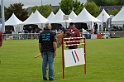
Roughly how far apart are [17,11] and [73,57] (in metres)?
103

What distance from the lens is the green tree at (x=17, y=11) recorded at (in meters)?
115

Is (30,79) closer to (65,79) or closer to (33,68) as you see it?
(65,79)

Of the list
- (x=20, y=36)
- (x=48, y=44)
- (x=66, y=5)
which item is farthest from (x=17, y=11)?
(x=48, y=44)

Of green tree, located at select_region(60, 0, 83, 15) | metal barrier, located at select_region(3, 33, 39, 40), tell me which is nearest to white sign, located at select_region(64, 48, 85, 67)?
metal barrier, located at select_region(3, 33, 39, 40)

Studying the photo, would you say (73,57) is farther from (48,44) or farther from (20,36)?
(20,36)

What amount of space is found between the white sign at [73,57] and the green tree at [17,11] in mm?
100903

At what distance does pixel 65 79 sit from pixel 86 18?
1971 inches

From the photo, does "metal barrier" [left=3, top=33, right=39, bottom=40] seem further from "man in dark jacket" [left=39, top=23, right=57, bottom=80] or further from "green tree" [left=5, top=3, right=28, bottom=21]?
"green tree" [left=5, top=3, right=28, bottom=21]

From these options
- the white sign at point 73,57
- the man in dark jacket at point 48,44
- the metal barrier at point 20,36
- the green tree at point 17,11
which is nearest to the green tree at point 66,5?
the green tree at point 17,11

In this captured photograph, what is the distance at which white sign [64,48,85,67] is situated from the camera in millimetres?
13812

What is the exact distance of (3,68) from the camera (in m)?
17.8

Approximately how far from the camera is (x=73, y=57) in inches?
555

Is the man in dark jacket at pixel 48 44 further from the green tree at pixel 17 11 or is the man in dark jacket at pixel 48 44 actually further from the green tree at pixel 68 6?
the green tree at pixel 68 6

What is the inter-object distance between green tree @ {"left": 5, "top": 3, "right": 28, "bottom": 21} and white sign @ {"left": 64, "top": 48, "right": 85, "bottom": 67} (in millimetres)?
100903
